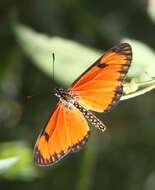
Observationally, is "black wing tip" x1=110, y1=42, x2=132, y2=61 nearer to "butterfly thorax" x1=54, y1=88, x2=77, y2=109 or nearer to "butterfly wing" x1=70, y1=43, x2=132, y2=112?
"butterfly wing" x1=70, y1=43, x2=132, y2=112

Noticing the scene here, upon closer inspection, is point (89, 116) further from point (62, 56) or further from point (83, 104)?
point (62, 56)

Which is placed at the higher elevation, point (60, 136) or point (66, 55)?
point (66, 55)

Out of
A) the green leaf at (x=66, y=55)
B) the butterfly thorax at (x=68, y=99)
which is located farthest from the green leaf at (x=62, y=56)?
the butterfly thorax at (x=68, y=99)

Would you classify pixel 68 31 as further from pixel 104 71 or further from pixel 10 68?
pixel 104 71

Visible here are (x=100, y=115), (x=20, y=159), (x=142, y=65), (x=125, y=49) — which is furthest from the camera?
(x=100, y=115)

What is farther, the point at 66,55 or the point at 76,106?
the point at 66,55

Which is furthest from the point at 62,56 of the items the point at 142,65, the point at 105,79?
the point at 105,79

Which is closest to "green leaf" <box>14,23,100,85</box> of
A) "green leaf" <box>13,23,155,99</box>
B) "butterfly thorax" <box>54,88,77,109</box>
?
"green leaf" <box>13,23,155,99</box>
